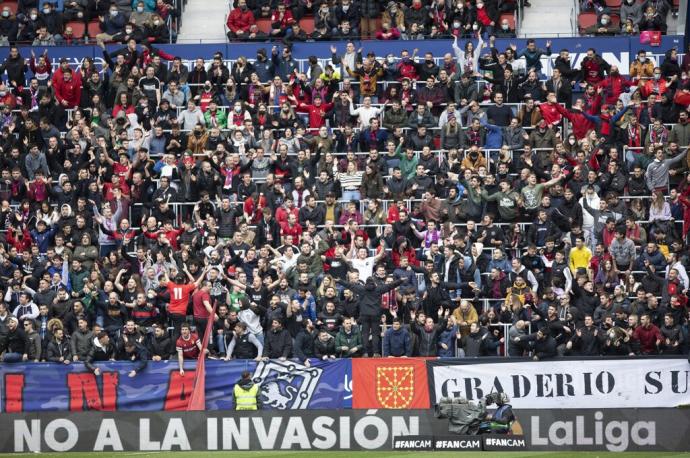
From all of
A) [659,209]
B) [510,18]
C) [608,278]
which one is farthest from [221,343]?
[510,18]

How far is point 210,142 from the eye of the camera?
33094 mm

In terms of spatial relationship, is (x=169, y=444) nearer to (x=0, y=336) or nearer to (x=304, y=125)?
(x=0, y=336)

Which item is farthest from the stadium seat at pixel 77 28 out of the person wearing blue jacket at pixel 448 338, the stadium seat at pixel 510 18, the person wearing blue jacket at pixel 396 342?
the person wearing blue jacket at pixel 448 338

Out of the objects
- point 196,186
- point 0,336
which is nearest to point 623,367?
point 196,186

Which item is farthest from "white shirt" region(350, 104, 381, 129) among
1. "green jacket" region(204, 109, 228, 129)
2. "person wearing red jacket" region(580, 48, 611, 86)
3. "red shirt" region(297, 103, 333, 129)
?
"person wearing red jacket" region(580, 48, 611, 86)

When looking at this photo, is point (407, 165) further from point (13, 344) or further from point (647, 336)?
point (13, 344)

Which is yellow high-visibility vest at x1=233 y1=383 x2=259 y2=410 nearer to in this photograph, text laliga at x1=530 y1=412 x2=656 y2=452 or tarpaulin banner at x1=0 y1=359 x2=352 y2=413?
tarpaulin banner at x1=0 y1=359 x2=352 y2=413

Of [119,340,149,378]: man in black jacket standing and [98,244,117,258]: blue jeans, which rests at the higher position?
[98,244,117,258]: blue jeans

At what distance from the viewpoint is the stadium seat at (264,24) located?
37.9 m

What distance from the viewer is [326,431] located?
26.7 m

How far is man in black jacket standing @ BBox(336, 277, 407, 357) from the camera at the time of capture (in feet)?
93.9

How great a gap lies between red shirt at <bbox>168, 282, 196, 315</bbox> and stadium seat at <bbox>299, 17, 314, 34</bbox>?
1110 cm

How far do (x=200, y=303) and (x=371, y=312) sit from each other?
342 centimetres

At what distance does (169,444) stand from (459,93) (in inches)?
453
